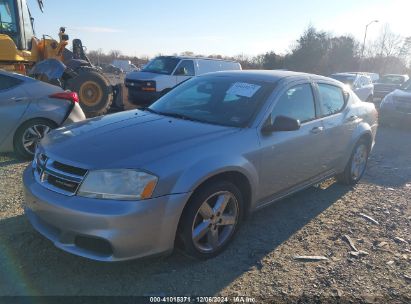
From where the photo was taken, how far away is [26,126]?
20.1 ft

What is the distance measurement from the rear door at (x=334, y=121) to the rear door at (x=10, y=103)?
14.5 feet

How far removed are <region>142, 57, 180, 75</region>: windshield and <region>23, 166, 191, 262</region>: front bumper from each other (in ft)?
34.1

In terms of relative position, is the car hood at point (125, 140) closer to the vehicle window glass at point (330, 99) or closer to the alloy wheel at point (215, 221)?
the alloy wheel at point (215, 221)

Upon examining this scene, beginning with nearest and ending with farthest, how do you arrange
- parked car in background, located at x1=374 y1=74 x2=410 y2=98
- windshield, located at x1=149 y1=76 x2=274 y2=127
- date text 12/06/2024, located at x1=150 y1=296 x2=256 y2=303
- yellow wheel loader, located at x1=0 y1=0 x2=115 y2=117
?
date text 12/06/2024, located at x1=150 y1=296 x2=256 y2=303 → windshield, located at x1=149 y1=76 x2=274 y2=127 → yellow wheel loader, located at x1=0 y1=0 x2=115 y2=117 → parked car in background, located at x1=374 y1=74 x2=410 y2=98

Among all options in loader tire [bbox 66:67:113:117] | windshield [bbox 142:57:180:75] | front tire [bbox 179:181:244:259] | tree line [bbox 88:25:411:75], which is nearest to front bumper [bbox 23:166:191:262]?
front tire [bbox 179:181:244:259]

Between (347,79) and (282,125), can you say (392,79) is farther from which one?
(282,125)

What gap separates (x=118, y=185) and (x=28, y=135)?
3.89 meters

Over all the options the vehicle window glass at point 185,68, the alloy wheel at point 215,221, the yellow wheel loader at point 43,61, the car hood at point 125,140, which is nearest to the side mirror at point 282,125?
the car hood at point 125,140

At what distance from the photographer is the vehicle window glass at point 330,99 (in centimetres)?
494

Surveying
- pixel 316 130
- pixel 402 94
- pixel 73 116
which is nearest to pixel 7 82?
pixel 73 116

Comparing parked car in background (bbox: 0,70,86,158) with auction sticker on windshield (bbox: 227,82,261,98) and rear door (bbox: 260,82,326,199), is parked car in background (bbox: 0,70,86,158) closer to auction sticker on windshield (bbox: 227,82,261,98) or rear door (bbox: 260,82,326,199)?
auction sticker on windshield (bbox: 227,82,261,98)

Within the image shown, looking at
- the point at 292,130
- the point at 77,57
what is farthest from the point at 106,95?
the point at 292,130

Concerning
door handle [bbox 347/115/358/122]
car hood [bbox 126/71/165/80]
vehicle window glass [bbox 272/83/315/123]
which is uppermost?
vehicle window glass [bbox 272/83/315/123]

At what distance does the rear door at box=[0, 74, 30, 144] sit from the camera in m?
5.92
